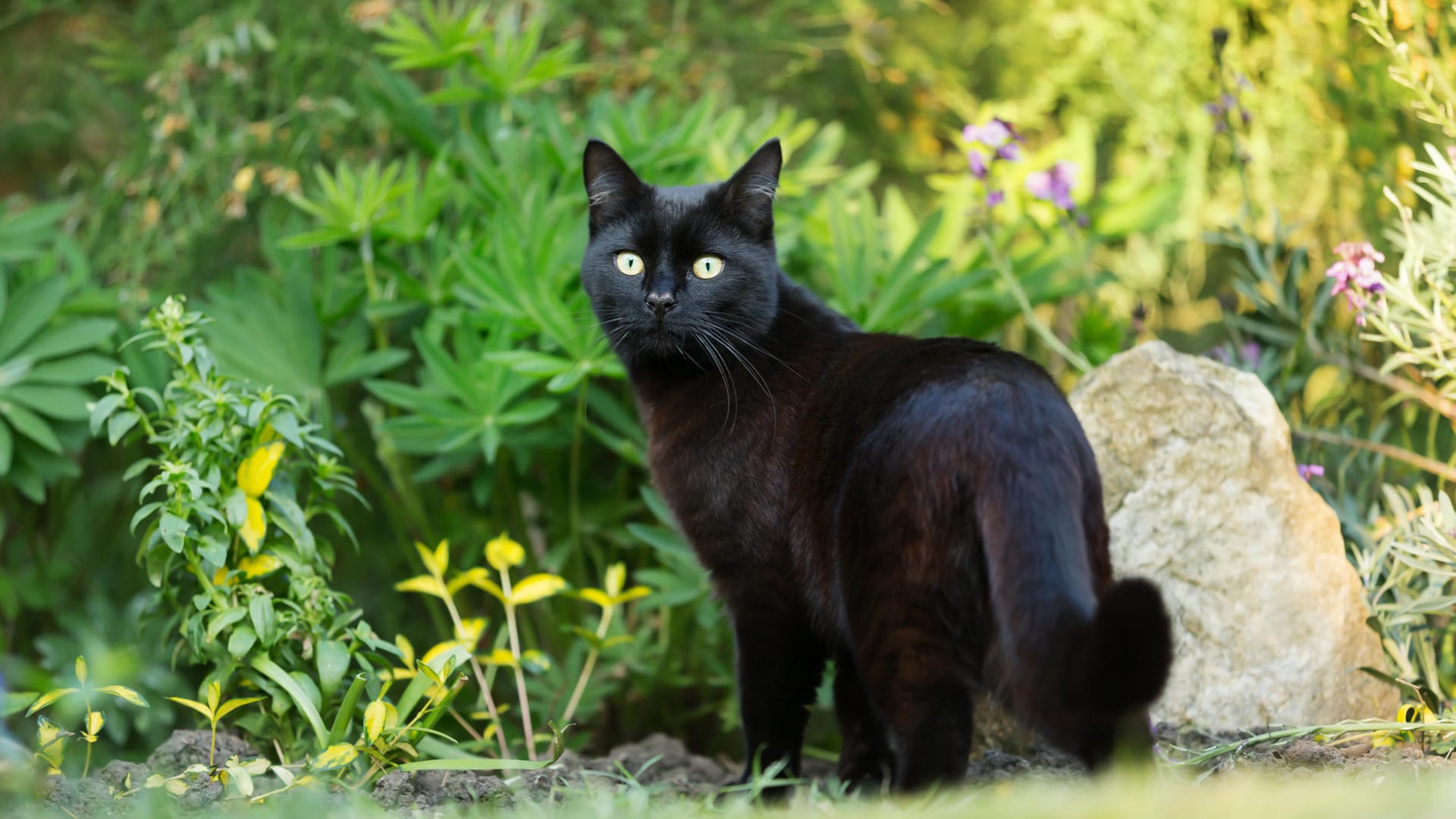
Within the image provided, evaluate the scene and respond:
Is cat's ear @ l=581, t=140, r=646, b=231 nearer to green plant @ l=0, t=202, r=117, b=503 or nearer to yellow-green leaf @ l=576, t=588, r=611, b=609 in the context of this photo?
yellow-green leaf @ l=576, t=588, r=611, b=609

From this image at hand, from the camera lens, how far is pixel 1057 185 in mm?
2818

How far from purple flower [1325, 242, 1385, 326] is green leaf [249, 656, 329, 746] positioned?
2063 millimetres

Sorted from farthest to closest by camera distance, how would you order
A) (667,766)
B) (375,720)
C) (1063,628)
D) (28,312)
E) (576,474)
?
(576,474) → (28,312) → (667,766) → (375,720) → (1063,628)

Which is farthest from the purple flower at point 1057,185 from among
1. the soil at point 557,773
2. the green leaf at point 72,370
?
the green leaf at point 72,370

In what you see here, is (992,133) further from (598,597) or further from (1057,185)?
(598,597)

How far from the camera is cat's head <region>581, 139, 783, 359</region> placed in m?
2.12

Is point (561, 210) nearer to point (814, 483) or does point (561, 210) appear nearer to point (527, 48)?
point (527, 48)

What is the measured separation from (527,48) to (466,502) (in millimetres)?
1222

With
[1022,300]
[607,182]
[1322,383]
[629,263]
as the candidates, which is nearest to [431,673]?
[629,263]

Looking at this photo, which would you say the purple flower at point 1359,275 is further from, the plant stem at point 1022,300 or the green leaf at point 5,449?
the green leaf at point 5,449

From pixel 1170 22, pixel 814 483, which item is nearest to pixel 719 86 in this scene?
pixel 1170 22

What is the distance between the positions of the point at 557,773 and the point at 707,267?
3.27 feet

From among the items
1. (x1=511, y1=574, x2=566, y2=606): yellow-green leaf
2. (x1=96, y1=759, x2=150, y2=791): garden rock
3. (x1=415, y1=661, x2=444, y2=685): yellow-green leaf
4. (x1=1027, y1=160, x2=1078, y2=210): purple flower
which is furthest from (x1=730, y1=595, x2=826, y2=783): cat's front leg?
(x1=1027, y1=160, x2=1078, y2=210): purple flower

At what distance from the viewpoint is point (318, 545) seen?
2260 mm
